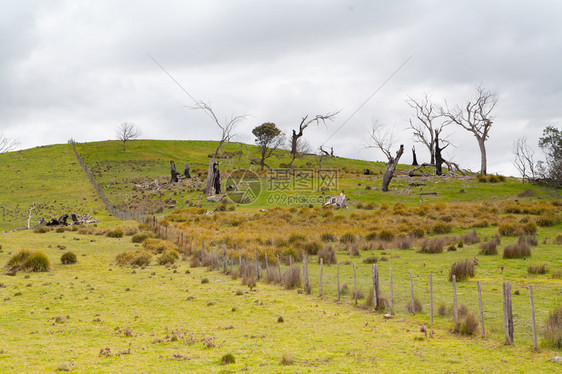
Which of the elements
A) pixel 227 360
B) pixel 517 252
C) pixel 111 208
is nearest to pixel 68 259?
pixel 227 360

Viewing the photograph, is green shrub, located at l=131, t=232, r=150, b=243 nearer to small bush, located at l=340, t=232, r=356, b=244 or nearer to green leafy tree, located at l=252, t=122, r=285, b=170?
small bush, located at l=340, t=232, r=356, b=244

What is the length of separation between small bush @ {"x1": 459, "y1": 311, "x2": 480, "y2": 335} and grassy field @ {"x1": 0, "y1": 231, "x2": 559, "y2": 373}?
34 centimetres

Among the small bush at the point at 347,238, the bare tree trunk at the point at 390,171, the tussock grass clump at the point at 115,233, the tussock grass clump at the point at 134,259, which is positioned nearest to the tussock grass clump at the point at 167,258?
the tussock grass clump at the point at 134,259

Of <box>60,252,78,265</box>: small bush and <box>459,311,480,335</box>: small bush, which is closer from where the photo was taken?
<box>459,311,480,335</box>: small bush

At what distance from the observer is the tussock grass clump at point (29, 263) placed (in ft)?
79.6

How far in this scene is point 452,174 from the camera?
222ft

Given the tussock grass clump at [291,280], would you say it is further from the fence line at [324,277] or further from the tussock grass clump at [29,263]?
the tussock grass clump at [29,263]

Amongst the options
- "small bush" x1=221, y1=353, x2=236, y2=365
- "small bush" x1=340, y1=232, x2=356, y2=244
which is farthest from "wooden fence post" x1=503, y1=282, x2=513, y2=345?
"small bush" x1=340, y1=232, x2=356, y2=244

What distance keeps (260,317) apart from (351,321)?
3.02 metres

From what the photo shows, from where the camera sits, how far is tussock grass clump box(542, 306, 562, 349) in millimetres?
10845

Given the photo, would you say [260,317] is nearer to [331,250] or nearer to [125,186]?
[331,250]

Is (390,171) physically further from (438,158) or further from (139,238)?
(139,238)

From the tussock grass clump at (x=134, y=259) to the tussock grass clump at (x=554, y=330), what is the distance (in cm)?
2133

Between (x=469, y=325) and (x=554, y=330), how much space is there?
6.39 feet
